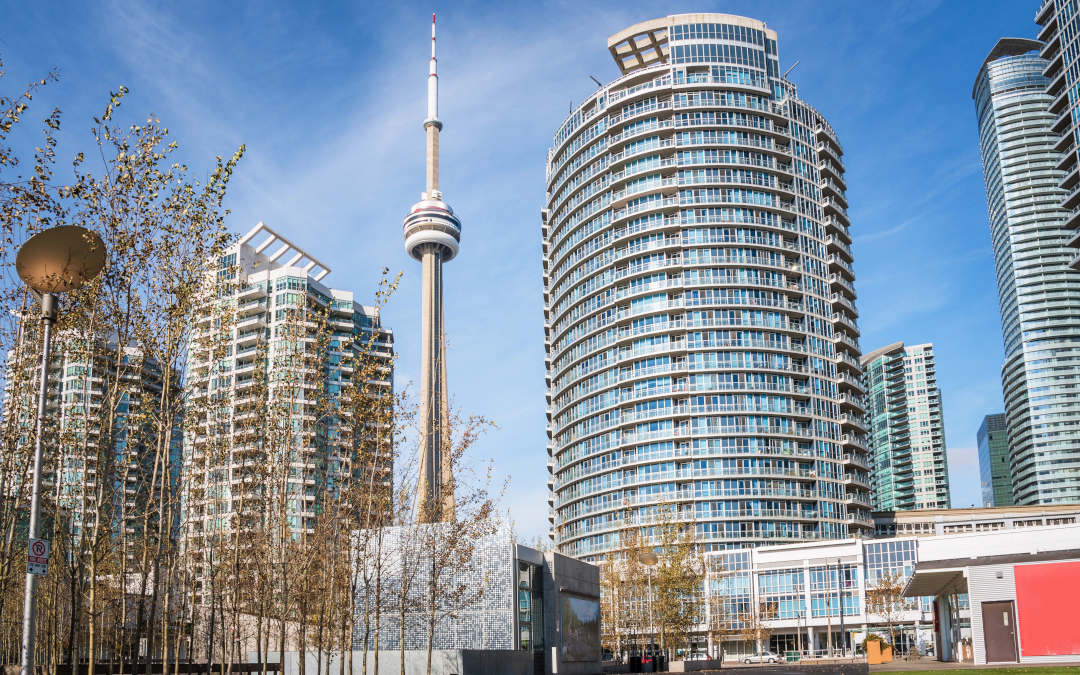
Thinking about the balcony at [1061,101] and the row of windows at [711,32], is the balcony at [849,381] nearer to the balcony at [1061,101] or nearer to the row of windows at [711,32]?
the balcony at [1061,101]

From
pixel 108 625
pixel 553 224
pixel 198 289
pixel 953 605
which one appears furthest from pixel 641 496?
pixel 198 289

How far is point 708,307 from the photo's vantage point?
402 ft

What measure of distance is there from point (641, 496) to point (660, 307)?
85.1 feet

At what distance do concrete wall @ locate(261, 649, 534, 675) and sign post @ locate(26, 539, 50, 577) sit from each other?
1088 inches

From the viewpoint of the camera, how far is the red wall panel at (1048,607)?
4122 centimetres

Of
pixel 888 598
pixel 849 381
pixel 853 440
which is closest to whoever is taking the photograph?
pixel 888 598

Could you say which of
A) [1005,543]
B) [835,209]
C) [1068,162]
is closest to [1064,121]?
[1068,162]

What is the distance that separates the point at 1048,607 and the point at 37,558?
43.7 m

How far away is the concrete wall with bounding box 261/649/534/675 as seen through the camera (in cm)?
3981

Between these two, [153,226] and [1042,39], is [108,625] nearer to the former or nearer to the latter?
[153,226]

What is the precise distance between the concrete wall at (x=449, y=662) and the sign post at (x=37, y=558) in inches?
1088

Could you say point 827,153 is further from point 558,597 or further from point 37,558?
point 37,558

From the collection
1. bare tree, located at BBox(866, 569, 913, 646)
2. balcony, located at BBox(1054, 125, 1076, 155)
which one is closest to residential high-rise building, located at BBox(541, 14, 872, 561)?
bare tree, located at BBox(866, 569, 913, 646)

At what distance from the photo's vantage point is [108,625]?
5712 centimetres
